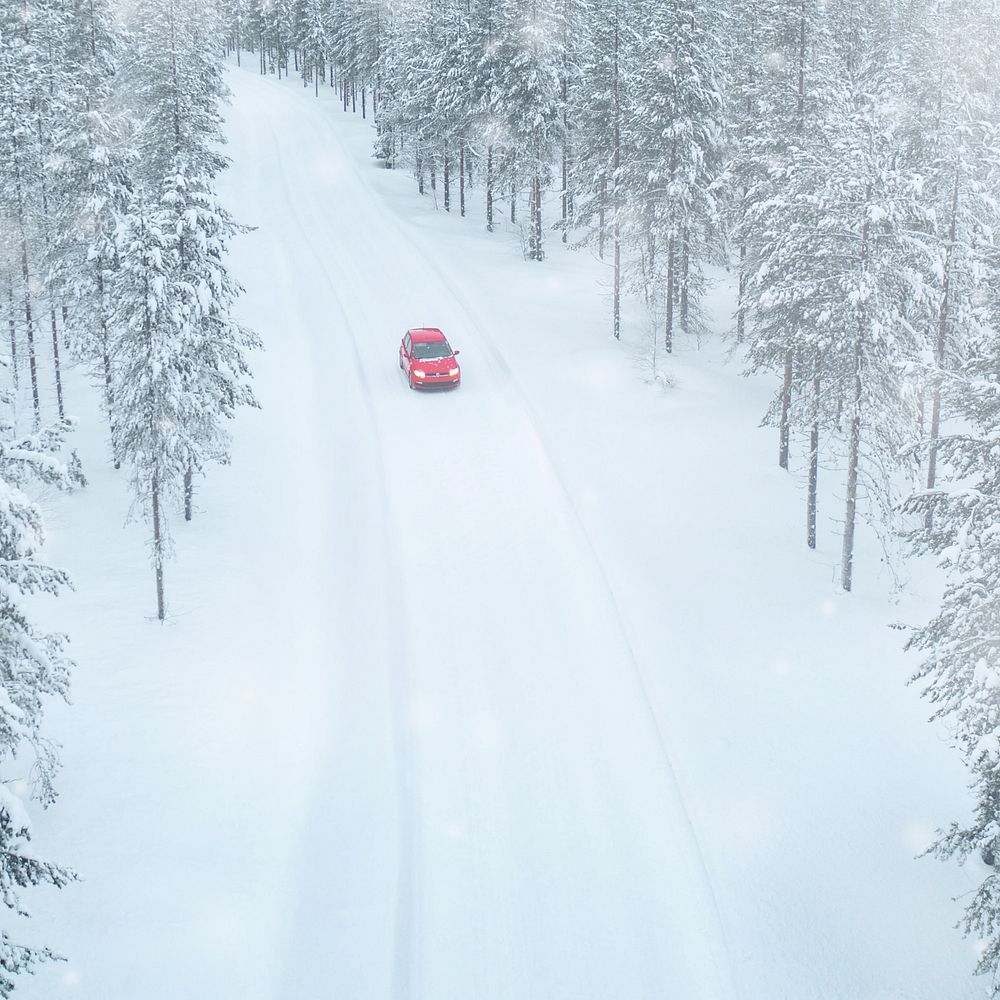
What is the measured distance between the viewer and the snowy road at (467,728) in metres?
11.8

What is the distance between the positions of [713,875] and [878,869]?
2.68 m

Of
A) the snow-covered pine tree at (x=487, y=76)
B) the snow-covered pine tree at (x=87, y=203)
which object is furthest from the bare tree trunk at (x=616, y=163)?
the snow-covered pine tree at (x=87, y=203)

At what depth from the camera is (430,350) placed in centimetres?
2934

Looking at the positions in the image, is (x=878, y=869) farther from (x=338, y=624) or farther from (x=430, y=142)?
(x=430, y=142)

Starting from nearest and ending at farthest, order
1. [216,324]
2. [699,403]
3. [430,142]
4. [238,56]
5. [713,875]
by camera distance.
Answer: [713,875]
[216,324]
[699,403]
[430,142]
[238,56]

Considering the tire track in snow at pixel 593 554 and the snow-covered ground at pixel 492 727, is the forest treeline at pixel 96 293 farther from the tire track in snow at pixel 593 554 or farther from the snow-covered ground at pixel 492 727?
the tire track in snow at pixel 593 554

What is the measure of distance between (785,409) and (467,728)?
521 inches

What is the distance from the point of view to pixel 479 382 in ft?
98.3

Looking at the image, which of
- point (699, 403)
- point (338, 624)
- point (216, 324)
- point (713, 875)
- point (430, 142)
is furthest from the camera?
point (430, 142)

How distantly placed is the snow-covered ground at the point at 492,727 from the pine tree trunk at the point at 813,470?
0.50m

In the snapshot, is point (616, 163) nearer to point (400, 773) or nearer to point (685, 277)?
point (685, 277)

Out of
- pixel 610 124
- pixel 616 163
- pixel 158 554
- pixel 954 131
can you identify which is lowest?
pixel 158 554

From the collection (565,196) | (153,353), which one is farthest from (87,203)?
(565,196)

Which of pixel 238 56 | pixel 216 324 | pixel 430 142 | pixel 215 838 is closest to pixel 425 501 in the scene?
pixel 216 324
